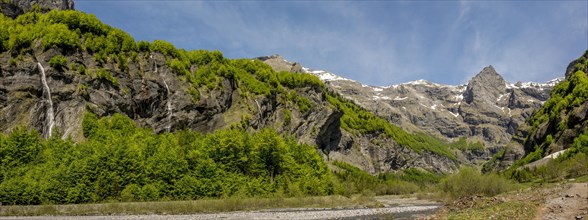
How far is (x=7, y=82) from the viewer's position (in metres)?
110

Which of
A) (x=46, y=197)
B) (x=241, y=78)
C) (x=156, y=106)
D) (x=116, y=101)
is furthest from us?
(x=241, y=78)

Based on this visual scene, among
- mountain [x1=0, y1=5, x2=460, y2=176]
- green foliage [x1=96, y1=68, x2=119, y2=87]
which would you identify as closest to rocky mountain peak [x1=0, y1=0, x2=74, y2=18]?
mountain [x1=0, y1=5, x2=460, y2=176]

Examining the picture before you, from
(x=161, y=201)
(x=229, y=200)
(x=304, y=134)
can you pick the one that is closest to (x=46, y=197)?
(x=161, y=201)

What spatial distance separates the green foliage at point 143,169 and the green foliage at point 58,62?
18.0m

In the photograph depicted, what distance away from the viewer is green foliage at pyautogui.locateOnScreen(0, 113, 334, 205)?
245 feet

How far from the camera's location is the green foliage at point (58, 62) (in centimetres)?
11500

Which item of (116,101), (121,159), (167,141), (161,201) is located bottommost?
(161,201)

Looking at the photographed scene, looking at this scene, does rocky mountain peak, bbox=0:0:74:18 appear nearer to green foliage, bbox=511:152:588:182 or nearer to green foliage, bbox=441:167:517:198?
green foliage, bbox=441:167:517:198

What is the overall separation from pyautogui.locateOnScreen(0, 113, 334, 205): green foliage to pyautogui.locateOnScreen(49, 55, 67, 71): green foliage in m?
18.0

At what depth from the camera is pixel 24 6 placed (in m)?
157

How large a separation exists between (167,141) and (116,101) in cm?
2974

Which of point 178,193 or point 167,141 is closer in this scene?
point 178,193

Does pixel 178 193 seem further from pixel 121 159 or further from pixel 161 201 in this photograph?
pixel 121 159

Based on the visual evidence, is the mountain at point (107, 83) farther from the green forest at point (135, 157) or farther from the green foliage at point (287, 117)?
the green foliage at point (287, 117)
